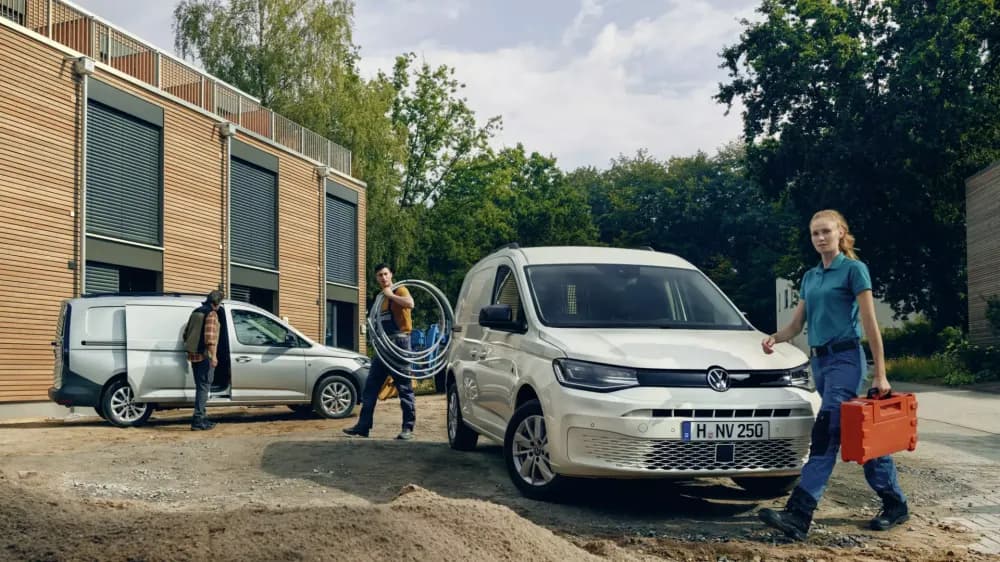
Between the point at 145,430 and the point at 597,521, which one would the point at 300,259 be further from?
the point at 597,521

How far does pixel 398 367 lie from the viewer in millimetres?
10953

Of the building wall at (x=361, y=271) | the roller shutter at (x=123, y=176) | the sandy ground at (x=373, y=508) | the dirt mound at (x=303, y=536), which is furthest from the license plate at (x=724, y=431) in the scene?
the building wall at (x=361, y=271)

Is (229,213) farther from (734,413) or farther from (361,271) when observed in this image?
(734,413)

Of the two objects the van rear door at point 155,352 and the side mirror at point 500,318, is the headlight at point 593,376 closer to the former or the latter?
the side mirror at point 500,318

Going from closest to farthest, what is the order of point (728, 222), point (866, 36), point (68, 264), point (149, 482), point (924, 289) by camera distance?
point (149, 482) → point (68, 264) → point (866, 36) → point (924, 289) → point (728, 222)

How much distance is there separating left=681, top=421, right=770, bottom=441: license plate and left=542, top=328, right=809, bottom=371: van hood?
40 centimetres

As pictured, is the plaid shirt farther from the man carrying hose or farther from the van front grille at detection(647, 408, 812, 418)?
the van front grille at detection(647, 408, 812, 418)

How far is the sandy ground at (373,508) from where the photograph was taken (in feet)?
15.4

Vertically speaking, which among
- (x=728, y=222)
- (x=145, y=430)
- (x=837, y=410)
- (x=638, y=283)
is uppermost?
(x=728, y=222)

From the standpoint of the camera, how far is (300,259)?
31188 mm

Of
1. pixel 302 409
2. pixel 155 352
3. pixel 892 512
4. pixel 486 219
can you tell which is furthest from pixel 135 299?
pixel 486 219

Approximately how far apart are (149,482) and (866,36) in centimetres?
3257

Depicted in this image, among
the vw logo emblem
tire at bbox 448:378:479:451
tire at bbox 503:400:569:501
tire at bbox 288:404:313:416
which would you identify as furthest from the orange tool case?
tire at bbox 288:404:313:416

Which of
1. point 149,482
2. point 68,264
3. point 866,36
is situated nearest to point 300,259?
point 68,264
